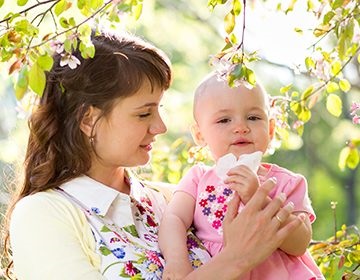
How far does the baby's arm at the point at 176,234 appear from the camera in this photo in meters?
2.43

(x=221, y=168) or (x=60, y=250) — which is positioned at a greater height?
(x=221, y=168)

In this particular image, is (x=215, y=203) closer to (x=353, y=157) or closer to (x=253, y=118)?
(x=253, y=118)

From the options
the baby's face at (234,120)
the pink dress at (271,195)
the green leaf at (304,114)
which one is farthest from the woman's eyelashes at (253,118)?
the green leaf at (304,114)

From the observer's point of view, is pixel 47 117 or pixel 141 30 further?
pixel 141 30

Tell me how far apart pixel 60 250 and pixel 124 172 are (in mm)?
429

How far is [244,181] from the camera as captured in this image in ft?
7.77

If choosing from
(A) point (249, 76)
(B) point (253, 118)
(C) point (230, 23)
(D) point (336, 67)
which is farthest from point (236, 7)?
(D) point (336, 67)

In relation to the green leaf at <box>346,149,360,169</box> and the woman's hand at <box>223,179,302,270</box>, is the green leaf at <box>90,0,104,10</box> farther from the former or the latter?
the green leaf at <box>346,149,360,169</box>

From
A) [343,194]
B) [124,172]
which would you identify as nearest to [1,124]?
[343,194]

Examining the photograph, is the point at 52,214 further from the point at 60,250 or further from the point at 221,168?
the point at 221,168

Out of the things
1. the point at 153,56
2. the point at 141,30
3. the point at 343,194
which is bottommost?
the point at 343,194

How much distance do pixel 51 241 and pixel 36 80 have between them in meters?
0.53

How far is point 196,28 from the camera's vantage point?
30.0 feet

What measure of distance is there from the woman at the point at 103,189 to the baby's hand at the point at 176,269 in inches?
1.3
